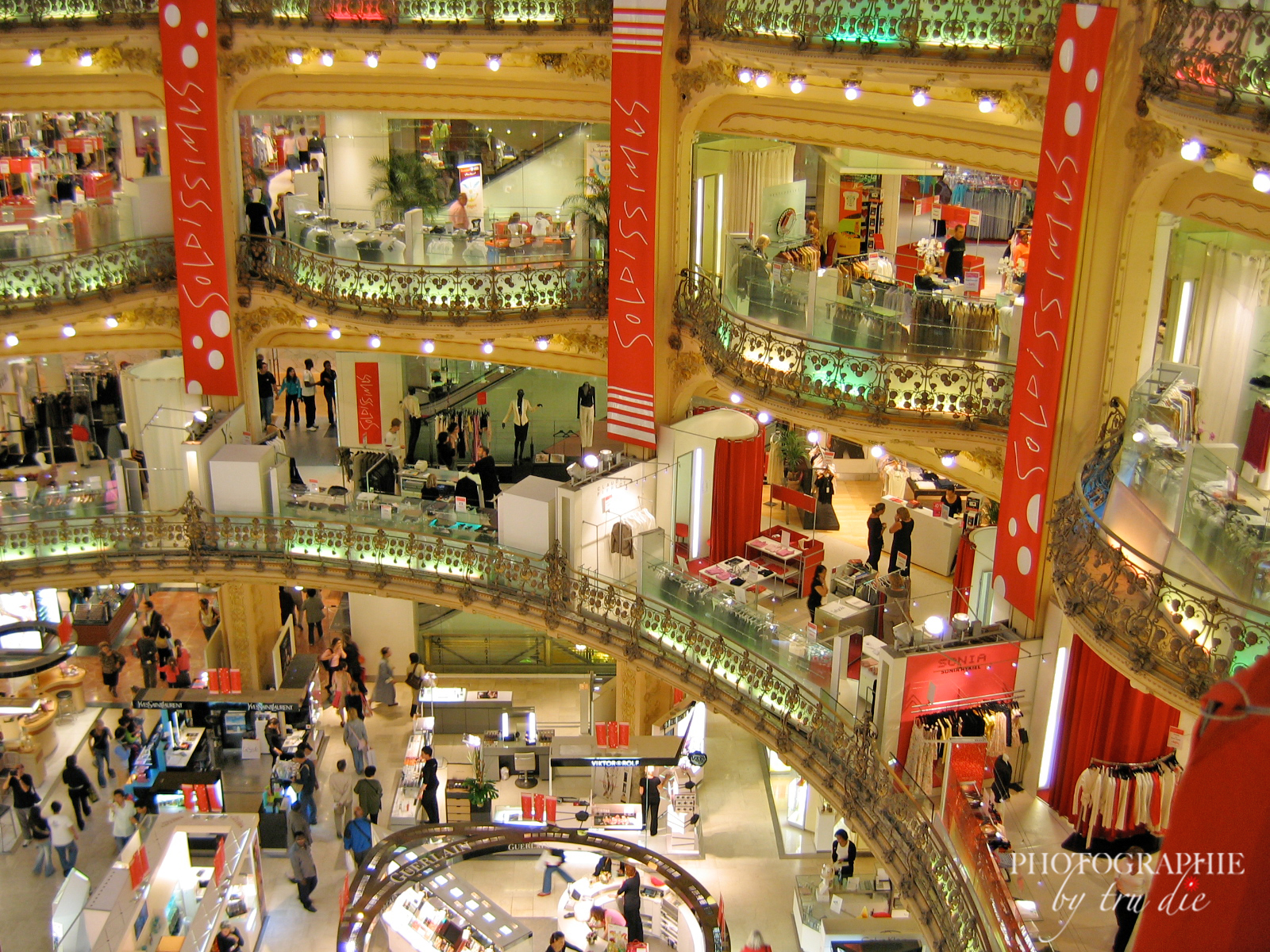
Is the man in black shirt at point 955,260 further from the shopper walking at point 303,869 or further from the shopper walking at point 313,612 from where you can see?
the shopper walking at point 303,869

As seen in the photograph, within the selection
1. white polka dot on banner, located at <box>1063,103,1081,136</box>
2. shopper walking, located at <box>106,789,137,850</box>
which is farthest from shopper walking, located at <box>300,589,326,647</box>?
white polka dot on banner, located at <box>1063,103,1081,136</box>

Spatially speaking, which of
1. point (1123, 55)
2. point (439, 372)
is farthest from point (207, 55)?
point (1123, 55)

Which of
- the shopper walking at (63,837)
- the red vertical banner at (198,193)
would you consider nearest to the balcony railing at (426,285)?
the red vertical banner at (198,193)

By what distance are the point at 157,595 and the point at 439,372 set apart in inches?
307

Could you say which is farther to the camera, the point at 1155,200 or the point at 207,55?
the point at 207,55

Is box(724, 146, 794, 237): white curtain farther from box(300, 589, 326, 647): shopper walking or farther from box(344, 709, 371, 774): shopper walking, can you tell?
box(300, 589, 326, 647): shopper walking

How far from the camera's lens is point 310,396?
24391mm

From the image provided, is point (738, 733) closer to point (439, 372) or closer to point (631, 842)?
point (631, 842)

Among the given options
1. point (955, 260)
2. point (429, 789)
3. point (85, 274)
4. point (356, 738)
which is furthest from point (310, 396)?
point (955, 260)

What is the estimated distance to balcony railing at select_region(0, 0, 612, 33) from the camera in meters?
17.1

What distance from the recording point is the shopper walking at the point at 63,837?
17891 mm

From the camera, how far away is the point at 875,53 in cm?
1355

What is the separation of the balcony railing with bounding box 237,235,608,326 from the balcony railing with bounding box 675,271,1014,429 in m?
2.83

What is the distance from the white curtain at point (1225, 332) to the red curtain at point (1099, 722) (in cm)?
299
